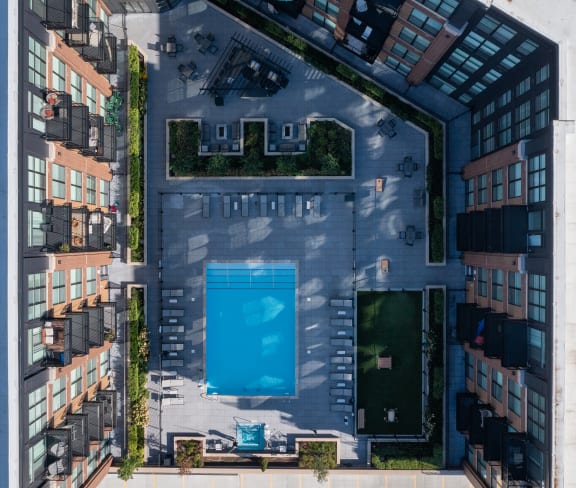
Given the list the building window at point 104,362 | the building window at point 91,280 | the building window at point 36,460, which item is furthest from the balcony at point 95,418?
the building window at point 91,280

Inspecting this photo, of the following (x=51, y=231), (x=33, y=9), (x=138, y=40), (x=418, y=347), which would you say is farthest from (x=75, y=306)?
(x=418, y=347)

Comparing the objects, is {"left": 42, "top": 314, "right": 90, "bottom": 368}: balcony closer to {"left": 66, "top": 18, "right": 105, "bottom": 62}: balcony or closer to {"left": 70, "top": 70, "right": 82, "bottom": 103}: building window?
{"left": 70, "top": 70, "right": 82, "bottom": 103}: building window

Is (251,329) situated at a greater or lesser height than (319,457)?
greater

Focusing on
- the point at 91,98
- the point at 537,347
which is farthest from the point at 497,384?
the point at 91,98

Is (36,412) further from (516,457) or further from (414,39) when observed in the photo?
(414,39)

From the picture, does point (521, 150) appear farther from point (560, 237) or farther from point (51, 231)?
point (51, 231)

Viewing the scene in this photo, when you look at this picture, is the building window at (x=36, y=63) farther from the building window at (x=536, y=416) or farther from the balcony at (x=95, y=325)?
the building window at (x=536, y=416)

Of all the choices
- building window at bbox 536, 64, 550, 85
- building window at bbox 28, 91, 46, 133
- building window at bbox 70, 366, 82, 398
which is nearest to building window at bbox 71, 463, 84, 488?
building window at bbox 70, 366, 82, 398
